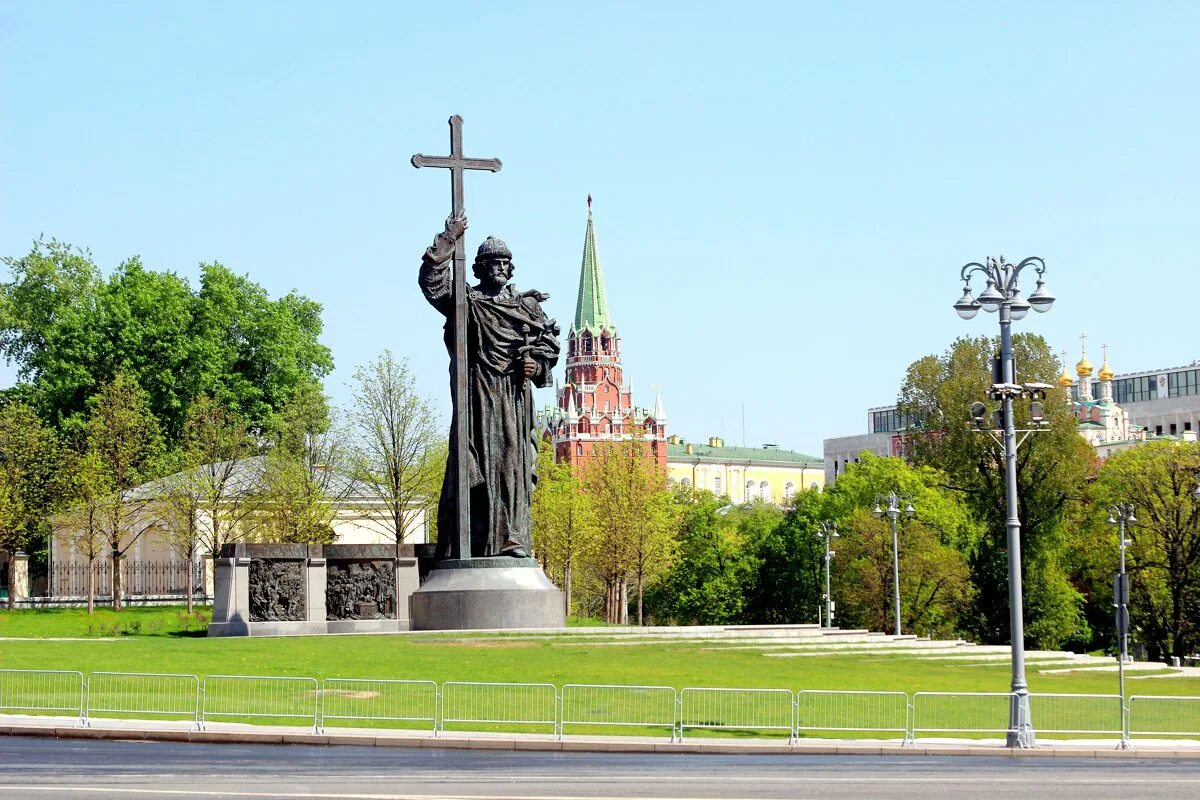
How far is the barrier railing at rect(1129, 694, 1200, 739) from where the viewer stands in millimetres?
27859

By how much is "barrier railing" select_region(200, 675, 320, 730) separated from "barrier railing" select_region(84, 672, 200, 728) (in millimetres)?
319

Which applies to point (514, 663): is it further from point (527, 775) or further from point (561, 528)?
point (561, 528)

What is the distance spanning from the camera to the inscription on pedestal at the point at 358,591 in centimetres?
4044

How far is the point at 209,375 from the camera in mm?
78062

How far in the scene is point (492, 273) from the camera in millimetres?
38812

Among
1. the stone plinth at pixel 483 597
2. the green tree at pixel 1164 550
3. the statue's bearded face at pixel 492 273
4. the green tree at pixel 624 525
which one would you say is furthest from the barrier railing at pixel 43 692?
the green tree at pixel 1164 550

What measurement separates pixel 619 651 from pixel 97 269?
59751 millimetres

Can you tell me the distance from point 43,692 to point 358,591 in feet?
45.3

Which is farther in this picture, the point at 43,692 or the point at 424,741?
the point at 43,692

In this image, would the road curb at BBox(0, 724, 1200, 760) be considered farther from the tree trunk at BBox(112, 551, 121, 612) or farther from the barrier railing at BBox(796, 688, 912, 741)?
the tree trunk at BBox(112, 551, 121, 612)

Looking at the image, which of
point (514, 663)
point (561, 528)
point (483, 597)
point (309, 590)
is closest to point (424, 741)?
point (514, 663)

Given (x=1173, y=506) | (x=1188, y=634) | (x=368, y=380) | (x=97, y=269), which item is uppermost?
(x=97, y=269)

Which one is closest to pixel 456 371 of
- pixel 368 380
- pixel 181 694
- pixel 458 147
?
pixel 458 147

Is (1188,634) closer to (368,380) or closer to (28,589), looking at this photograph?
(368,380)
